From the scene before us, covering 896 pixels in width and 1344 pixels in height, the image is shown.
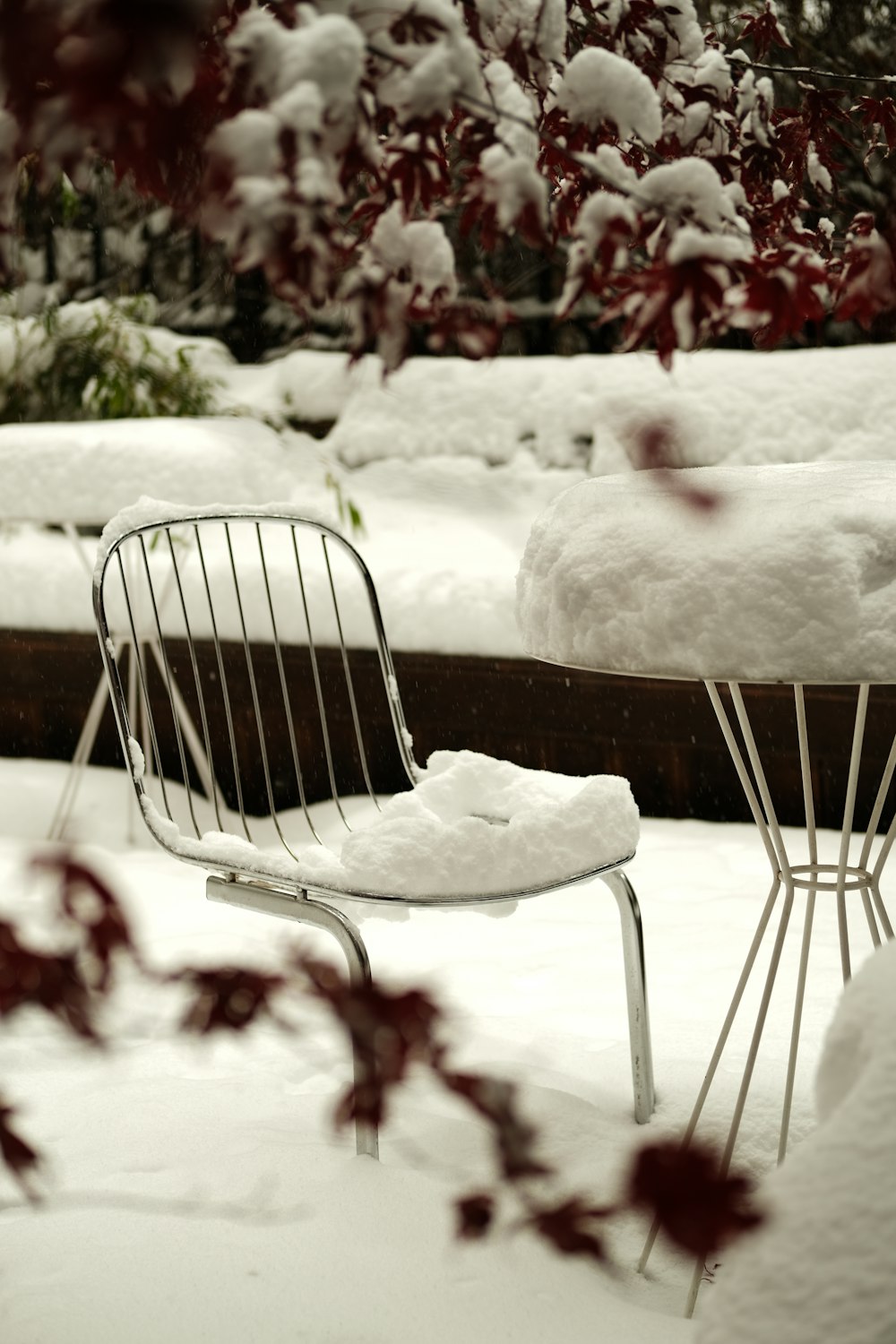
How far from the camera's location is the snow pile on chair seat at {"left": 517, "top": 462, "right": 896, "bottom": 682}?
1.05m

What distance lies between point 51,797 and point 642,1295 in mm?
2098

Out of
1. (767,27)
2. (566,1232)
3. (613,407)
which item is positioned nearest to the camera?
(566,1232)

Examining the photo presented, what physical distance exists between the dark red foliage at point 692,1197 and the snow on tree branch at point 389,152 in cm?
43

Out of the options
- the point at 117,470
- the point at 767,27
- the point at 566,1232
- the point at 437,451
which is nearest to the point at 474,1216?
the point at 566,1232

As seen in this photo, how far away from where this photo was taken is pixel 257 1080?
70.7 inches

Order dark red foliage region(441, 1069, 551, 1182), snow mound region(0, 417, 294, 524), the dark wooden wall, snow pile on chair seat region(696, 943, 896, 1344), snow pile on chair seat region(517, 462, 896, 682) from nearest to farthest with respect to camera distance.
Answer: snow pile on chair seat region(696, 943, 896, 1344)
dark red foliage region(441, 1069, 551, 1182)
snow pile on chair seat region(517, 462, 896, 682)
the dark wooden wall
snow mound region(0, 417, 294, 524)

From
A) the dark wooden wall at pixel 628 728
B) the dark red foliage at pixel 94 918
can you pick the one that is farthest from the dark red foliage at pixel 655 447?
the dark wooden wall at pixel 628 728

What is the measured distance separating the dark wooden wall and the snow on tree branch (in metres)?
1.60

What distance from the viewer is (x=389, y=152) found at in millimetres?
820

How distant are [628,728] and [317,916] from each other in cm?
149

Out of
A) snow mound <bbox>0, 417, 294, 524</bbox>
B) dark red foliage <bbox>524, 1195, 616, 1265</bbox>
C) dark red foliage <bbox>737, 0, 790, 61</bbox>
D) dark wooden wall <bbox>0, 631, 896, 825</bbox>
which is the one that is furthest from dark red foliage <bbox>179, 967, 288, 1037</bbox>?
snow mound <bbox>0, 417, 294, 524</bbox>

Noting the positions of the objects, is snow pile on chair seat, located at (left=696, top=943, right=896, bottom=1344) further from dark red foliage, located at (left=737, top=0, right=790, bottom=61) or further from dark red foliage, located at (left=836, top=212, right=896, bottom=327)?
dark red foliage, located at (left=737, top=0, right=790, bottom=61)

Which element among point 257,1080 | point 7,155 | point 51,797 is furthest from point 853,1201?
point 51,797

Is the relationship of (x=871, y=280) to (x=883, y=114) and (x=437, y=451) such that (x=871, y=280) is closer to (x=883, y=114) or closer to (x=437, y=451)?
(x=883, y=114)
